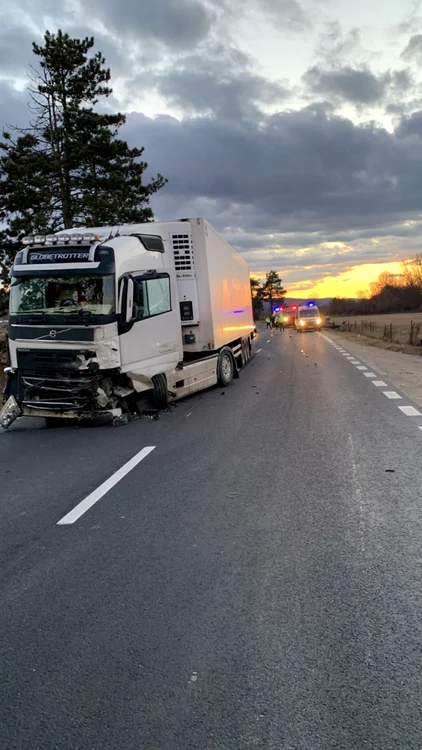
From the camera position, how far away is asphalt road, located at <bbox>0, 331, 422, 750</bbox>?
2.48 meters

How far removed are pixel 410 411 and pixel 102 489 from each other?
5.83 m

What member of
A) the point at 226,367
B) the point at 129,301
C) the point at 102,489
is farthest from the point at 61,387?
the point at 226,367

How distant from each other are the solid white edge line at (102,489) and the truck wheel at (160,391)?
271 centimetres

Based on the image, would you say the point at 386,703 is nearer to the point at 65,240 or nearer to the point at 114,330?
the point at 114,330

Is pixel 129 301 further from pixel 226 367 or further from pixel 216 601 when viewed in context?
pixel 216 601

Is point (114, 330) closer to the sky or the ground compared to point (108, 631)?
closer to the sky

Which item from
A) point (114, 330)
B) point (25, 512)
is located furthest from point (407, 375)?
point (25, 512)

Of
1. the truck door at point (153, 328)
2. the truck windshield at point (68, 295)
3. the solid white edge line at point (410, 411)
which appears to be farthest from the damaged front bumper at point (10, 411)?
the solid white edge line at point (410, 411)

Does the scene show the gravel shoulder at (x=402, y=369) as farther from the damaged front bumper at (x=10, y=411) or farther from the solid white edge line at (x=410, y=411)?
the damaged front bumper at (x=10, y=411)

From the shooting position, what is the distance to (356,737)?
2338mm

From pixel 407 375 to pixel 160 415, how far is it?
7719 millimetres

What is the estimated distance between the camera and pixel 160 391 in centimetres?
1042

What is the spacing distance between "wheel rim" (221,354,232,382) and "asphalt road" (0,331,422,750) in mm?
6744

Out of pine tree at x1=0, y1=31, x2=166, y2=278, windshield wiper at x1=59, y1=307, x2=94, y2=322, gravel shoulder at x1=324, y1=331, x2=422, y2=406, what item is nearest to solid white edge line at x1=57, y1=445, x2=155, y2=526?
windshield wiper at x1=59, y1=307, x2=94, y2=322
